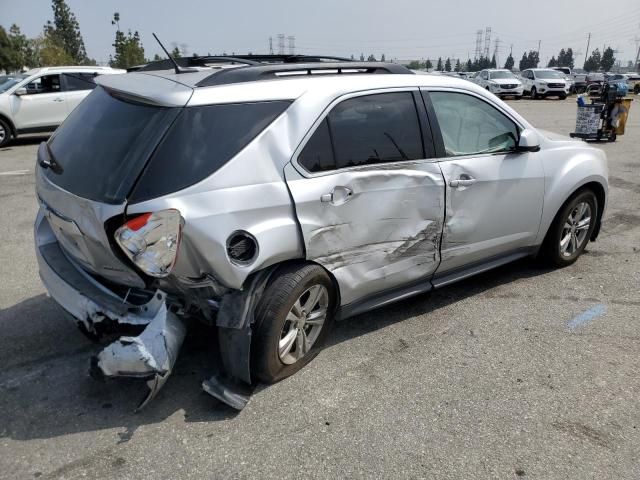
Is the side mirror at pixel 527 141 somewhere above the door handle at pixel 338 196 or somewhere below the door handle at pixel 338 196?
above

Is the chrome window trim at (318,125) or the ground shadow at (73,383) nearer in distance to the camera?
the ground shadow at (73,383)

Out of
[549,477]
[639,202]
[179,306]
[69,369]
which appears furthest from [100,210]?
[639,202]

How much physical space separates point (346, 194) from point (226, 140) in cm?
77

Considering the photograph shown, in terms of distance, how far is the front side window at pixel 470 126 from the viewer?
3747 millimetres

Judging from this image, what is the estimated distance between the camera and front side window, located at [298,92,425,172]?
310cm

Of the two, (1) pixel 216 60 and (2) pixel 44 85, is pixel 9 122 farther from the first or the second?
(1) pixel 216 60

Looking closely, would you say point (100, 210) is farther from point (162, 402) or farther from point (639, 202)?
point (639, 202)

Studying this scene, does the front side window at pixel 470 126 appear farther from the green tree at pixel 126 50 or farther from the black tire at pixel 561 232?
the green tree at pixel 126 50

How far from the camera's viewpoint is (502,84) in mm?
28234

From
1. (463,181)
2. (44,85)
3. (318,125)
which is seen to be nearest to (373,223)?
Result: (318,125)

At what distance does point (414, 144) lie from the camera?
354 centimetres

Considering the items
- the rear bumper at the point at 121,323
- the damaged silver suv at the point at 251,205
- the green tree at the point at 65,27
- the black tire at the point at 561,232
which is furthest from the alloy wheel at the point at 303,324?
the green tree at the point at 65,27

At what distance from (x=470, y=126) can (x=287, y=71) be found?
1.52 m

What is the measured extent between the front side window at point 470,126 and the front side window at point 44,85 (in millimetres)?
11503
